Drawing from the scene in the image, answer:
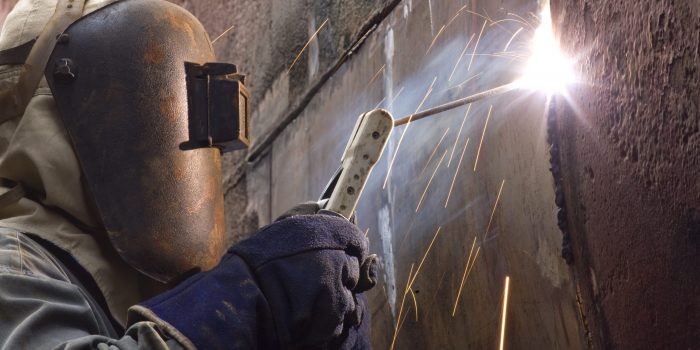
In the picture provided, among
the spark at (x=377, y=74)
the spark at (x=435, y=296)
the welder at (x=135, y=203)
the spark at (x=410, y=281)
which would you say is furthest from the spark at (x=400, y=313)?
the spark at (x=377, y=74)

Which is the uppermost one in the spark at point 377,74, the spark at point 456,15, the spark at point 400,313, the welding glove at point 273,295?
the spark at point 456,15

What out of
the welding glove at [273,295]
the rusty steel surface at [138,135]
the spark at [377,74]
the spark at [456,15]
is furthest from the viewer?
the spark at [377,74]

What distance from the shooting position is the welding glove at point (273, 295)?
150 centimetres

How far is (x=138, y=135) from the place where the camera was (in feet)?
6.58

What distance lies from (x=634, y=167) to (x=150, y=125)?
109 centimetres

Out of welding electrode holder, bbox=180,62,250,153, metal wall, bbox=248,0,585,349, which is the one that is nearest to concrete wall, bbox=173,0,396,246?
metal wall, bbox=248,0,585,349

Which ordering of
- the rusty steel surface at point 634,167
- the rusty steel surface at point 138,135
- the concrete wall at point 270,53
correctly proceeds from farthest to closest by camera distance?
1. the concrete wall at point 270,53
2. the rusty steel surface at point 138,135
3. the rusty steel surface at point 634,167

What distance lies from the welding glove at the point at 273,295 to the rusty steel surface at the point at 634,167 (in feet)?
1.42

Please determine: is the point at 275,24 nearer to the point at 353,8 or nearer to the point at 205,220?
the point at 353,8

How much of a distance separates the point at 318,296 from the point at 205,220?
0.66 m

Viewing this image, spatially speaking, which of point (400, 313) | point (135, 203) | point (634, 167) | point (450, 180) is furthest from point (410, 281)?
Answer: point (634, 167)

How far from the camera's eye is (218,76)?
2.14 metres

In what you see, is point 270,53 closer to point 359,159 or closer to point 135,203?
point 135,203

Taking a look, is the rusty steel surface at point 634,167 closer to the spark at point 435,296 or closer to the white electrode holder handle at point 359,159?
the white electrode holder handle at point 359,159
